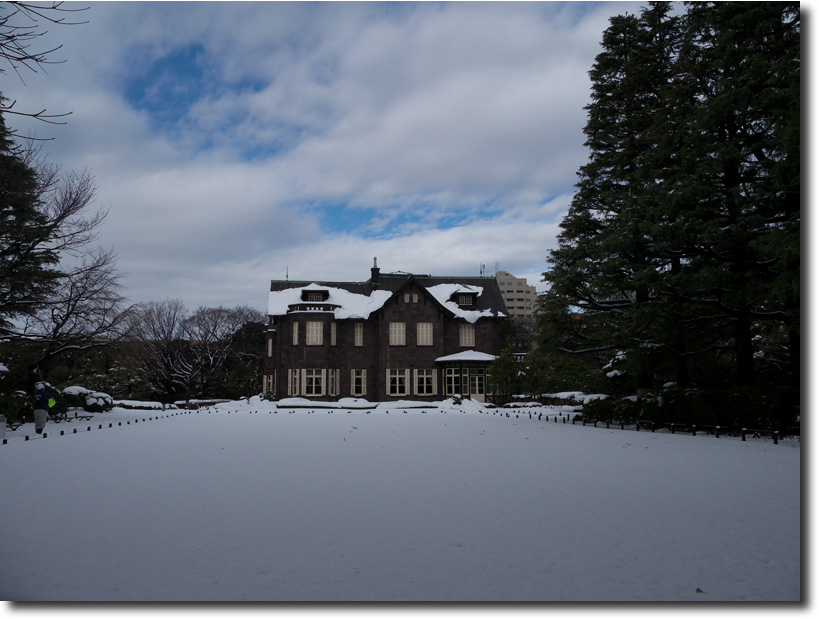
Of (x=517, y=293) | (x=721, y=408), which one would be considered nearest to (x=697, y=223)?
(x=721, y=408)

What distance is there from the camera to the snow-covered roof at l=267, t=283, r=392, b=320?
4297 centimetres

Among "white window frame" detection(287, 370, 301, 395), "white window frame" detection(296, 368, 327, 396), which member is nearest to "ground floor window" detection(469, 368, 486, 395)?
"white window frame" detection(296, 368, 327, 396)

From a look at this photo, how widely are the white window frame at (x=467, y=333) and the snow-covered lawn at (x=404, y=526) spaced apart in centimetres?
3093

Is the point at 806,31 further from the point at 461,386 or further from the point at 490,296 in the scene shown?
the point at 490,296

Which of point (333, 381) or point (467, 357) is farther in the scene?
point (333, 381)

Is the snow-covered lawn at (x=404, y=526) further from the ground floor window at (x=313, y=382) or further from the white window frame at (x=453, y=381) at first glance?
the ground floor window at (x=313, y=382)

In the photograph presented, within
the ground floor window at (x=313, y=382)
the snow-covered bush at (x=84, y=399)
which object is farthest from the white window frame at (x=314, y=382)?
the snow-covered bush at (x=84, y=399)

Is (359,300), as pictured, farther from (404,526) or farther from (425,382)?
(404,526)

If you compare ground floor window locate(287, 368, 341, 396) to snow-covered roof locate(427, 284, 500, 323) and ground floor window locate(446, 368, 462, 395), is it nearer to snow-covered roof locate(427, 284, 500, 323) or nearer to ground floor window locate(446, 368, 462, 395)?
ground floor window locate(446, 368, 462, 395)

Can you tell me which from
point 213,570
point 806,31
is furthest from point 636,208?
point 213,570

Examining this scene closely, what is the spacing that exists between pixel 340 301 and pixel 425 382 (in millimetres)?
8846

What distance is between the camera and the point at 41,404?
731 inches

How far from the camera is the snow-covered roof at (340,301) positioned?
43.0 metres

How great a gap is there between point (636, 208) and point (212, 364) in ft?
128
